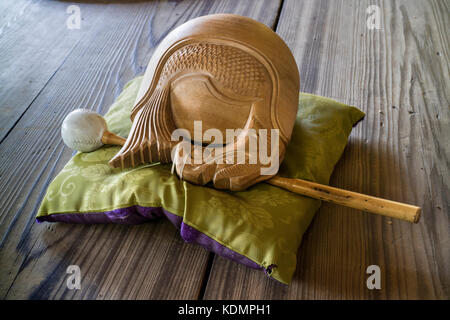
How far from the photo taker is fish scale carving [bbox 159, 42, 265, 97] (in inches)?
30.0

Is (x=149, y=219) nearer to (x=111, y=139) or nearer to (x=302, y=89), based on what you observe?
(x=111, y=139)

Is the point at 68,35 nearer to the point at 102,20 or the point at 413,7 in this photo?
the point at 102,20

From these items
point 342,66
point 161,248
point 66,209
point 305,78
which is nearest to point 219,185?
point 161,248

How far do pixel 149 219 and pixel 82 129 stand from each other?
264 mm

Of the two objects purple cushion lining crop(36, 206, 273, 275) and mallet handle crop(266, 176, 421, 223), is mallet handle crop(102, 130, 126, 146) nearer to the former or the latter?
purple cushion lining crop(36, 206, 273, 275)

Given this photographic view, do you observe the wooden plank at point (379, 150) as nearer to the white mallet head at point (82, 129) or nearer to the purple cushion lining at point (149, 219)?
the purple cushion lining at point (149, 219)

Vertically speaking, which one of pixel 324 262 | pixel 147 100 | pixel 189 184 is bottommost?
pixel 324 262

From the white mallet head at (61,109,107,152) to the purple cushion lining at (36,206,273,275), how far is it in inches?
6.8

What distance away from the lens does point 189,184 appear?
2.68 feet

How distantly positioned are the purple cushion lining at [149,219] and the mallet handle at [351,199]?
18cm

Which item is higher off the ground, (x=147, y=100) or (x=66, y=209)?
(x=147, y=100)

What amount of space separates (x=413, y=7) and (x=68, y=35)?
138cm

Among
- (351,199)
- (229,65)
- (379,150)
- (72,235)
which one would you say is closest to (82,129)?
(72,235)

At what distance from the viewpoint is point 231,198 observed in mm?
803
